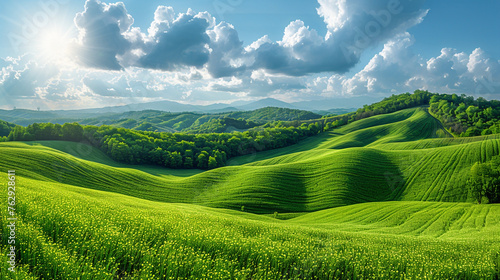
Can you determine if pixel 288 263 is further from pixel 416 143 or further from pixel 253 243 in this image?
pixel 416 143

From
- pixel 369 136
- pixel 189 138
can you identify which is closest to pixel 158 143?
pixel 189 138

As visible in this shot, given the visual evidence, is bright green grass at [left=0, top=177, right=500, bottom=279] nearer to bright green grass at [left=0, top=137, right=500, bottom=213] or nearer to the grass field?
the grass field

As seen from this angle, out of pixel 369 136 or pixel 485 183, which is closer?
pixel 485 183

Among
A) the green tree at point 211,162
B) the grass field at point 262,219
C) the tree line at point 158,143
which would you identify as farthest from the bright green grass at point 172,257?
the green tree at point 211,162

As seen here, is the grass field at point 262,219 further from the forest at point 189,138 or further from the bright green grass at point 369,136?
the bright green grass at point 369,136

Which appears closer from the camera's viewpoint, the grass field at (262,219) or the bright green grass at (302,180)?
the grass field at (262,219)

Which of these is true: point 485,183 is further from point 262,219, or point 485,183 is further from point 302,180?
point 262,219

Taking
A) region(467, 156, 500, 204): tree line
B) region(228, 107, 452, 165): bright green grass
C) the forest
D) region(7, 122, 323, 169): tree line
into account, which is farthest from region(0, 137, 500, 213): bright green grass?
region(228, 107, 452, 165): bright green grass

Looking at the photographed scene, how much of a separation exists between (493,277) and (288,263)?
8.19 meters

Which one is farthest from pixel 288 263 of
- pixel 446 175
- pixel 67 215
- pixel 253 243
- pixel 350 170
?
pixel 446 175

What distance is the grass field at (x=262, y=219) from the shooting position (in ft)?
23.4

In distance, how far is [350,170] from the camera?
63.9 metres

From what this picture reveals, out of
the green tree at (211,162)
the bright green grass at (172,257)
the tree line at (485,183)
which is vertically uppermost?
the bright green grass at (172,257)

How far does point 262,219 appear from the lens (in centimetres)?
3628
